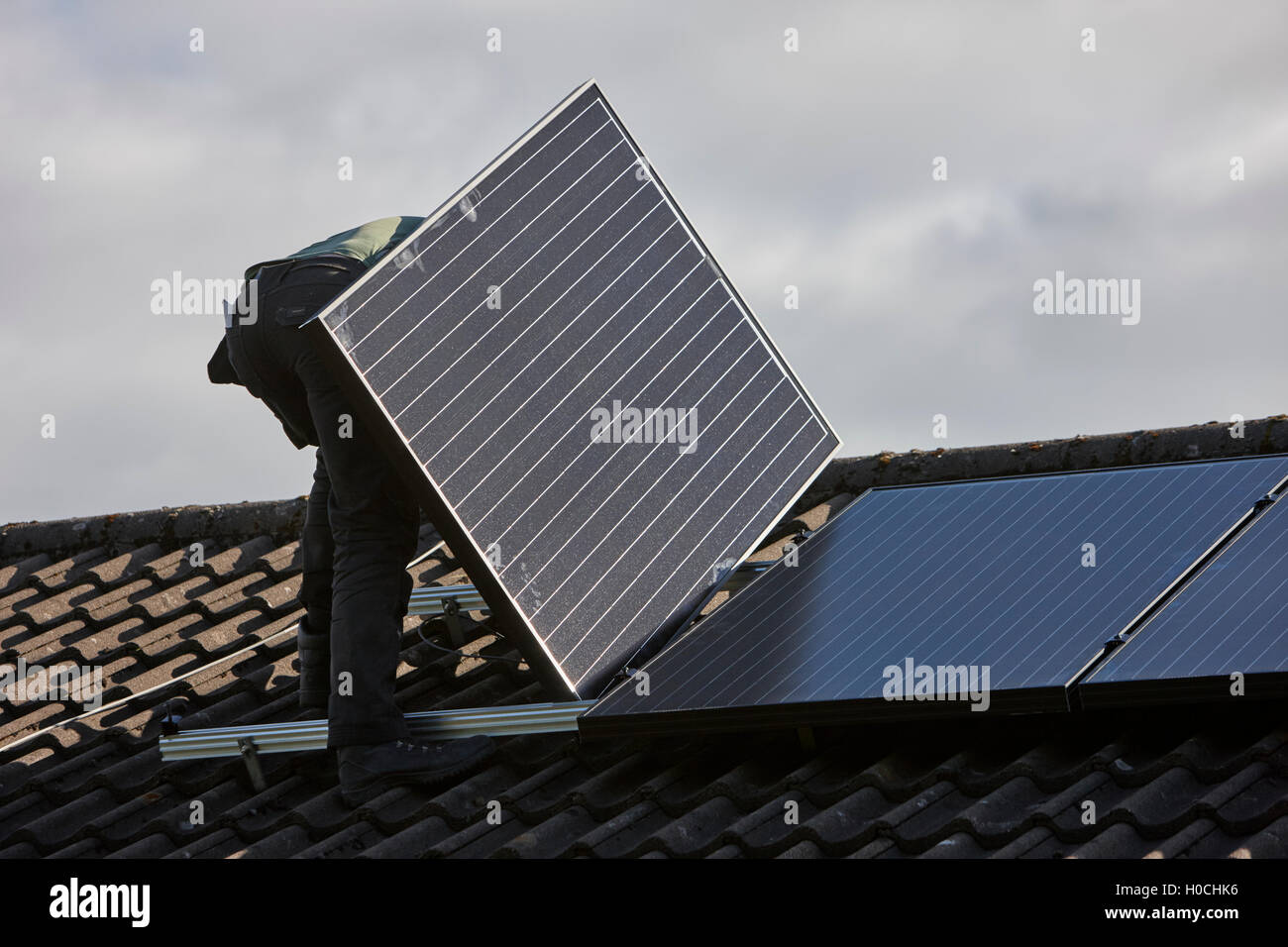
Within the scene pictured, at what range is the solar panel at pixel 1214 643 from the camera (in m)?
4.47

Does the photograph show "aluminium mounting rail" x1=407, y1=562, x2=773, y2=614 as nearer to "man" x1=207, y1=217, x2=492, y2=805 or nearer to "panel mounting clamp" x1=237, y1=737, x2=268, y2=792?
"man" x1=207, y1=217, x2=492, y2=805

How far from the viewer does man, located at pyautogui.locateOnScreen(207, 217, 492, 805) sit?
18.1ft

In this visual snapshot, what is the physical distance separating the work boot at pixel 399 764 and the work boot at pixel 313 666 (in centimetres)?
86

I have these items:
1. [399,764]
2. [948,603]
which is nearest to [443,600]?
[399,764]

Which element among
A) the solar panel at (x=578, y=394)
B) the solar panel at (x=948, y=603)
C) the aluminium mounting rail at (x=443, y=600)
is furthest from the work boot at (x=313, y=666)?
the solar panel at (x=948, y=603)

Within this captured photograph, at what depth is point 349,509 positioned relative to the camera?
564 centimetres

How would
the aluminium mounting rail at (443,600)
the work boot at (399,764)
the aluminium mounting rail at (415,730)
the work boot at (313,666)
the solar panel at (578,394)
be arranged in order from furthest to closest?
the aluminium mounting rail at (443,600) → the work boot at (313,666) → the work boot at (399,764) → the aluminium mounting rail at (415,730) → the solar panel at (578,394)

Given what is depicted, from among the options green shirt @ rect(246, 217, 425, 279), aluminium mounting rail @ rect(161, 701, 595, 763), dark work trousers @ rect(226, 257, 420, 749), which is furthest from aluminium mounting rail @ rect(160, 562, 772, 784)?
green shirt @ rect(246, 217, 425, 279)

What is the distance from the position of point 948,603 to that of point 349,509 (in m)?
2.13

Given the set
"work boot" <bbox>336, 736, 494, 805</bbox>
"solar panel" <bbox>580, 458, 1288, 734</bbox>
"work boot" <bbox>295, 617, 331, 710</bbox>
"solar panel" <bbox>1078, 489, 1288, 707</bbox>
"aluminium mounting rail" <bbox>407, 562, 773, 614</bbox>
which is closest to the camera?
"solar panel" <bbox>1078, 489, 1288, 707</bbox>

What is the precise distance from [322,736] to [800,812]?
1.83 meters

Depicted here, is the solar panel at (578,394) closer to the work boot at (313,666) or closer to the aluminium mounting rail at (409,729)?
the aluminium mounting rail at (409,729)

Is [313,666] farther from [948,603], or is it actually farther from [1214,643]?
[1214,643]
